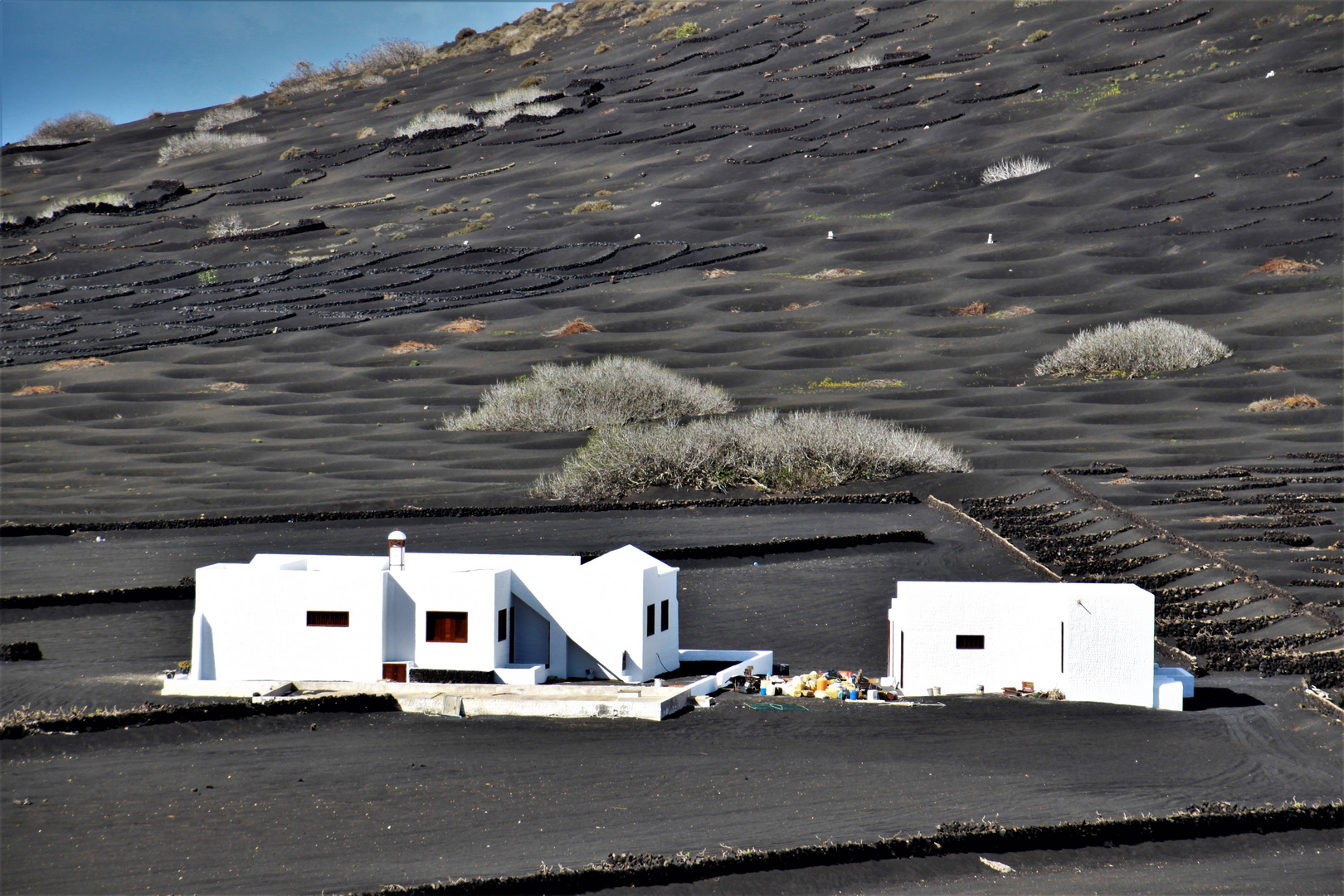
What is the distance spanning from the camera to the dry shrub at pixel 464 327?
203 feet

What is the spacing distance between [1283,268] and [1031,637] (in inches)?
1768

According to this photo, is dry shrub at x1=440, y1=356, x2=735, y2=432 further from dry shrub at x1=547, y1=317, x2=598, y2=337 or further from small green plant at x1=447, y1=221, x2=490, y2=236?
small green plant at x1=447, y1=221, x2=490, y2=236

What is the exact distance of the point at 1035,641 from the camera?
2173cm

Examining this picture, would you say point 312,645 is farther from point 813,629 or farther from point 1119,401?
point 1119,401

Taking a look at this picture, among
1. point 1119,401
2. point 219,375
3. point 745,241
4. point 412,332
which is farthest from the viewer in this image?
point 745,241

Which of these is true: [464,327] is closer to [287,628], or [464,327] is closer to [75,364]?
[75,364]

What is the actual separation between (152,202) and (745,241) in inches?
1778

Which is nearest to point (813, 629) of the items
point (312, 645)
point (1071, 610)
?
point (1071, 610)

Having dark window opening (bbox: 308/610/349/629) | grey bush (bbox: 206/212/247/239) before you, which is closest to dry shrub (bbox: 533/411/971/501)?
dark window opening (bbox: 308/610/349/629)

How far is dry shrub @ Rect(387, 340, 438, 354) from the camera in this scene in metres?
59.8

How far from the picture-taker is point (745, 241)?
72000 millimetres

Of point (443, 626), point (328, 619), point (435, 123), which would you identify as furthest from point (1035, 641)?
point (435, 123)

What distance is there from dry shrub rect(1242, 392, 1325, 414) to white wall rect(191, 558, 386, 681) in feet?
113

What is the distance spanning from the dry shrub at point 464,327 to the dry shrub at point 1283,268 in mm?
34201
